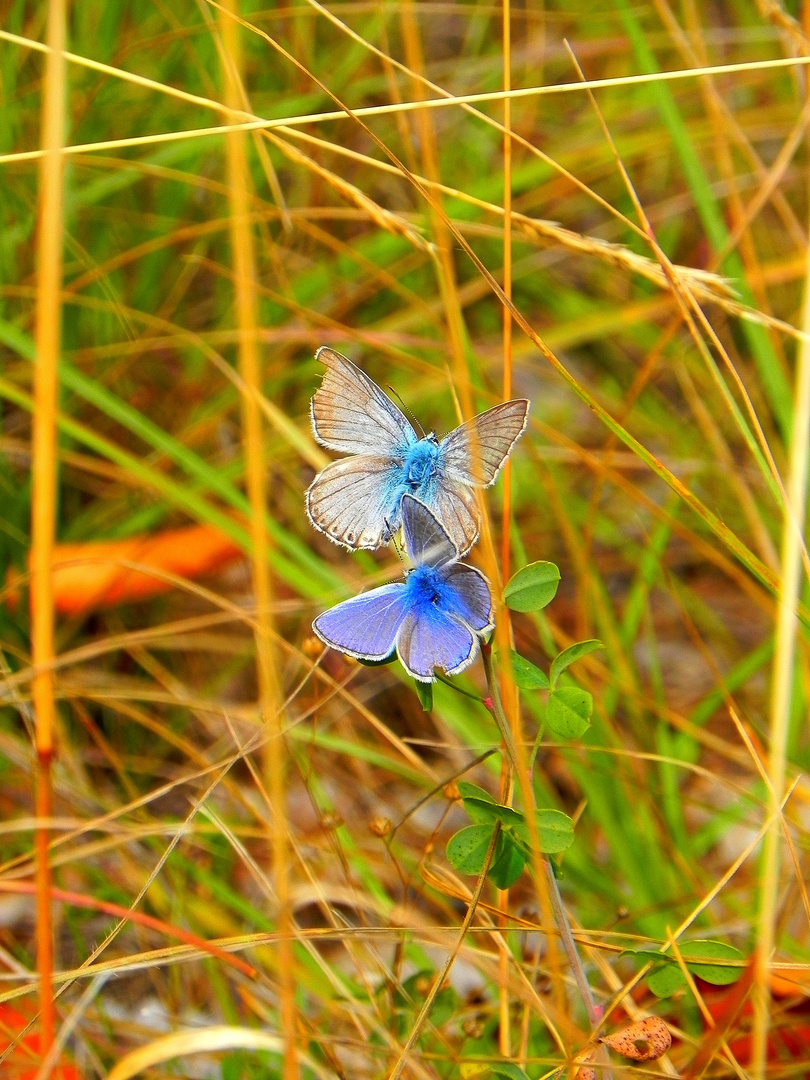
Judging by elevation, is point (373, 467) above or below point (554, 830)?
above

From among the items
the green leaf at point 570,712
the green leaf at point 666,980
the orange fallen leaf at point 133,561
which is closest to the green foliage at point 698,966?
the green leaf at point 666,980

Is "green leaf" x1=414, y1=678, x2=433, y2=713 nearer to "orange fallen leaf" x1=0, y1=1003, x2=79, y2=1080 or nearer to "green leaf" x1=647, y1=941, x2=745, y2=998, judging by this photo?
"green leaf" x1=647, y1=941, x2=745, y2=998

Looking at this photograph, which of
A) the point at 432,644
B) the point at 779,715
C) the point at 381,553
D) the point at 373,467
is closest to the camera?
the point at 779,715

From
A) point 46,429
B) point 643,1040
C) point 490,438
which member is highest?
point 46,429

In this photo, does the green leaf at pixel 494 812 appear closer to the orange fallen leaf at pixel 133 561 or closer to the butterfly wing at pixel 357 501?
the butterfly wing at pixel 357 501

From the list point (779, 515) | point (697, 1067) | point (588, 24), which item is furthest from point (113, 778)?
point (588, 24)

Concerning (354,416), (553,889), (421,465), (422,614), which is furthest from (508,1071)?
(354,416)

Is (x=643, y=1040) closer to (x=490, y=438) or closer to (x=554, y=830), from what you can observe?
(x=554, y=830)

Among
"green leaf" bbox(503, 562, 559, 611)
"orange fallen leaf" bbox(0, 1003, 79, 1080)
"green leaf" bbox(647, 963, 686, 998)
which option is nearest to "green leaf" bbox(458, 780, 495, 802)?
"green leaf" bbox(503, 562, 559, 611)
